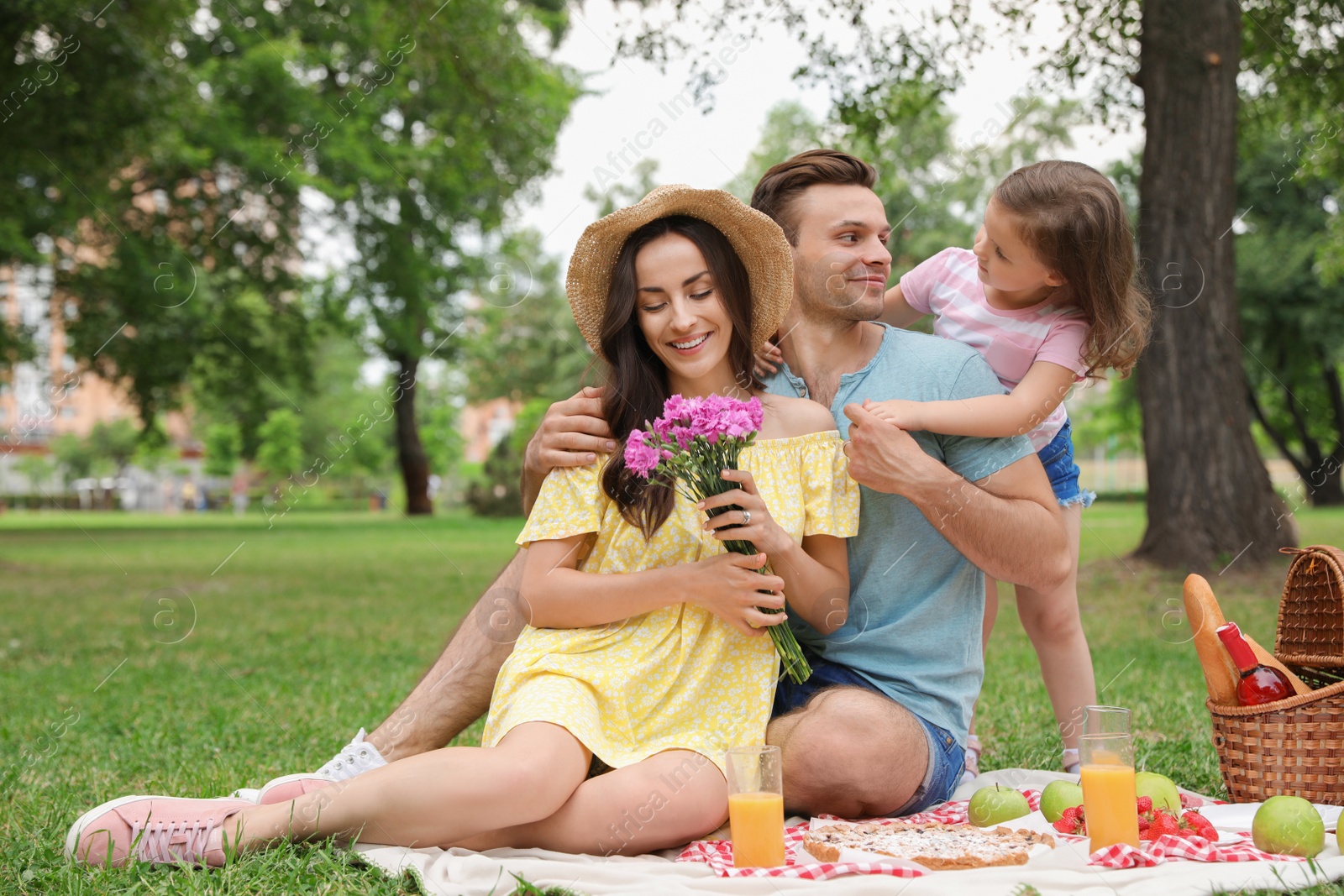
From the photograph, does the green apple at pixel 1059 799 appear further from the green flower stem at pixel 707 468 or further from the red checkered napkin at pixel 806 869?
the green flower stem at pixel 707 468

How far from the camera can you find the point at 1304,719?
3082 mm

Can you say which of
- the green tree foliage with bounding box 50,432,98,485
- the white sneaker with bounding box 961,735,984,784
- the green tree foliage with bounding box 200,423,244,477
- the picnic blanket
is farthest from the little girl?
the green tree foliage with bounding box 50,432,98,485

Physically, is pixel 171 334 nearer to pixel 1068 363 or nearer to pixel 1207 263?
pixel 1207 263

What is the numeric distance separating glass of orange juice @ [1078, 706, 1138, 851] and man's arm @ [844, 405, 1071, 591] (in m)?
0.51

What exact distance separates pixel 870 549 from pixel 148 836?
6.48 ft

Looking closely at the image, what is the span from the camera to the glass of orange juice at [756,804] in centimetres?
254

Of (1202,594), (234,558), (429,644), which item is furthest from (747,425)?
(234,558)

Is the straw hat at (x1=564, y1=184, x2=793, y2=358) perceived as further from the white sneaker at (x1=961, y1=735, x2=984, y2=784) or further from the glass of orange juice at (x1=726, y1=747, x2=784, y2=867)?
the white sneaker at (x1=961, y1=735, x2=984, y2=784)

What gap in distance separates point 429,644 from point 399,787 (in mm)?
5491

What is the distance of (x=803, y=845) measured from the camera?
280 cm

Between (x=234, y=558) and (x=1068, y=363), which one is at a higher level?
(x=1068, y=363)

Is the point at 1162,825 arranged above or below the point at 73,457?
below

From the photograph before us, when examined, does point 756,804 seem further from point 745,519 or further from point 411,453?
point 411,453

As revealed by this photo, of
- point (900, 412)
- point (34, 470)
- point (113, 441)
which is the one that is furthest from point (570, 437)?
point (34, 470)
